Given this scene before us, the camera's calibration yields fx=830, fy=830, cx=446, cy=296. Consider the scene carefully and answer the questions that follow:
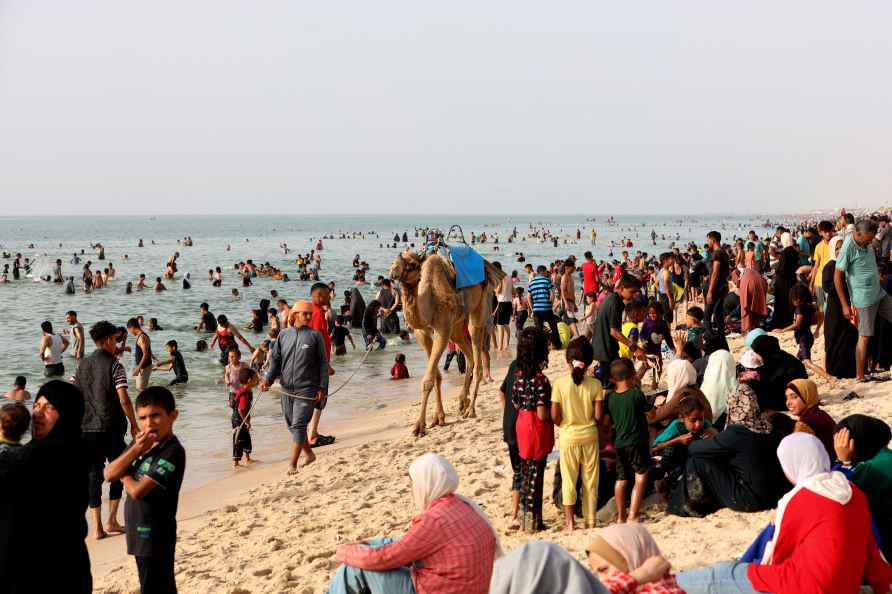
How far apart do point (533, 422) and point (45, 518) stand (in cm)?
354

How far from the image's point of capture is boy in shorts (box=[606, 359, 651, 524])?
20.3ft

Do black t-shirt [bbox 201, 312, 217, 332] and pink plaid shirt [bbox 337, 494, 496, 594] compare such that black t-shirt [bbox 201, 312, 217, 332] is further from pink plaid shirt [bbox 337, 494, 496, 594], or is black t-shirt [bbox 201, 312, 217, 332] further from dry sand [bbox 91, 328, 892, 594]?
pink plaid shirt [bbox 337, 494, 496, 594]

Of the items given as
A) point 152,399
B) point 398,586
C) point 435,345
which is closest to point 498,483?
point 435,345

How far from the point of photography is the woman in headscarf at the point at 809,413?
5766 millimetres

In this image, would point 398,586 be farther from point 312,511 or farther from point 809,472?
point 312,511

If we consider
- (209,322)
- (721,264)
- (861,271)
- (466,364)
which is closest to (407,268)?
(466,364)

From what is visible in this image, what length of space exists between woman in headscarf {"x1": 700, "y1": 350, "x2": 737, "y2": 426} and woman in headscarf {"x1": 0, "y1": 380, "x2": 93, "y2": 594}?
17.5 ft

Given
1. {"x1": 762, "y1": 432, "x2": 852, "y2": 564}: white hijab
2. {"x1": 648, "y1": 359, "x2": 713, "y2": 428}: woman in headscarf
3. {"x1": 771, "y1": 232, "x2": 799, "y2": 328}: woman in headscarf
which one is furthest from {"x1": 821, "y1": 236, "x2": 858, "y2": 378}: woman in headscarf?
{"x1": 762, "y1": 432, "x2": 852, "y2": 564}: white hijab

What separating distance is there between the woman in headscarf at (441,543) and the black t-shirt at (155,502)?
112 cm

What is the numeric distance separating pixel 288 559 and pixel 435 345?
4.56 m

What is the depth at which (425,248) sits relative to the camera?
11.3m

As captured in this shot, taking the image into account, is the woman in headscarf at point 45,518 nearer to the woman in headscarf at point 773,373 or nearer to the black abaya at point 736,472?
the black abaya at point 736,472

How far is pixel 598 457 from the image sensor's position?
6.37 m

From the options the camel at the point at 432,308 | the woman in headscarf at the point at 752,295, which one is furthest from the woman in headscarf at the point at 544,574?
the woman in headscarf at the point at 752,295
